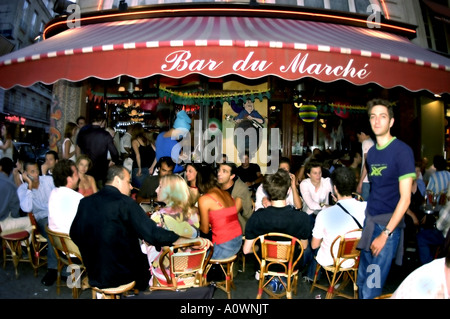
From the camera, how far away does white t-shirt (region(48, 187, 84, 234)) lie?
4.20 m

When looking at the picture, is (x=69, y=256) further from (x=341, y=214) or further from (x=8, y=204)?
(x=341, y=214)

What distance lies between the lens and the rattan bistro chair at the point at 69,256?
3.90m

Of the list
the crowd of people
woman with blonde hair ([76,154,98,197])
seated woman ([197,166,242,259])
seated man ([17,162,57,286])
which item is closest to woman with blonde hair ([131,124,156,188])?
the crowd of people

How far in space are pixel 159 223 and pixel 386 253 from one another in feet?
7.25

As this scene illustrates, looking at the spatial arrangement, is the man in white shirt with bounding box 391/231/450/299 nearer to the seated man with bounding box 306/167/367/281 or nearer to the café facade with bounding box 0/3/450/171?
the seated man with bounding box 306/167/367/281

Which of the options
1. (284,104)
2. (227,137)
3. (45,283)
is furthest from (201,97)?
(45,283)

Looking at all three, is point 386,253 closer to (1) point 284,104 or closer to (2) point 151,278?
(2) point 151,278

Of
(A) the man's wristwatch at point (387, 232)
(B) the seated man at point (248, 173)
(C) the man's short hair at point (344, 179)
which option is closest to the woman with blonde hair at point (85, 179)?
(B) the seated man at point (248, 173)

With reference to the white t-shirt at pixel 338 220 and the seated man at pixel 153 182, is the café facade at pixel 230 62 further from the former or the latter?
the white t-shirt at pixel 338 220

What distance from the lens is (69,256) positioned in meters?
4.00

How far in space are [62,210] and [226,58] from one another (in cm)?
269

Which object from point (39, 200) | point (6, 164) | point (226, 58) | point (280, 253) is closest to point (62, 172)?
point (39, 200)

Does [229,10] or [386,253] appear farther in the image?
[229,10]
